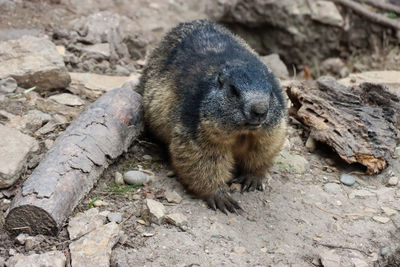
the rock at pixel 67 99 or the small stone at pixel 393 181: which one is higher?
the small stone at pixel 393 181

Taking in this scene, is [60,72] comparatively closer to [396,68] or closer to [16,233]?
[16,233]

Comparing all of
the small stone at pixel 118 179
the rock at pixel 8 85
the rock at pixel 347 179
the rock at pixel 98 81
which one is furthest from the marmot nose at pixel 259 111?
the rock at pixel 8 85

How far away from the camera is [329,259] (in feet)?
16.4

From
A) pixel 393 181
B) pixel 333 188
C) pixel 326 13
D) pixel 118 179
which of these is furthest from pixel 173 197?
pixel 326 13

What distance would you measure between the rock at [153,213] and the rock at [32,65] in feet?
9.29

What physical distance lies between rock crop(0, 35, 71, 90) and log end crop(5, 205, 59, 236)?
277 centimetres

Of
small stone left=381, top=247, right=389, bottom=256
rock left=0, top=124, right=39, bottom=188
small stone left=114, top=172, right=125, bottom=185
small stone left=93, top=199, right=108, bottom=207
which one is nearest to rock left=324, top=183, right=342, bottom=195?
small stone left=381, top=247, right=389, bottom=256

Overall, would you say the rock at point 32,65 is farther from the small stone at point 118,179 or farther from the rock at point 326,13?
the rock at point 326,13

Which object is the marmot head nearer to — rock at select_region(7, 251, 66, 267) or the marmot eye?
the marmot eye

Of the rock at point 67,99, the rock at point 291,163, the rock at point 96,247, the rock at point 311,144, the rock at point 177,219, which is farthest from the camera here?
the rock at point 67,99

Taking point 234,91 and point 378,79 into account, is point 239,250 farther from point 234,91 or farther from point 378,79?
point 378,79

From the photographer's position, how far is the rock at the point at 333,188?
6.24m

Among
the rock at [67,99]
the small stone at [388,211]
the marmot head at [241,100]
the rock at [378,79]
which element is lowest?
the rock at [67,99]

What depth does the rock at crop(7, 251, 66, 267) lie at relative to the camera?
439 centimetres
